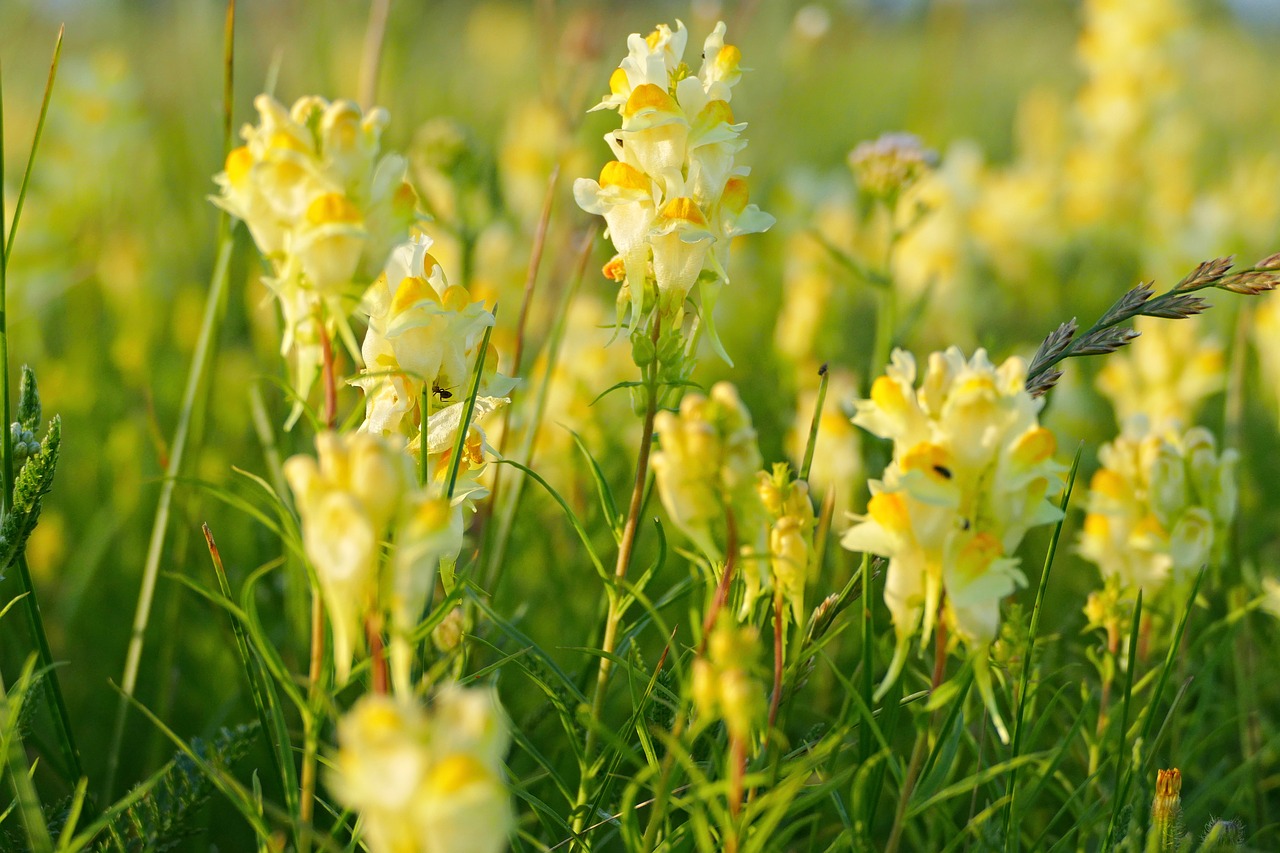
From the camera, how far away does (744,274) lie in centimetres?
417

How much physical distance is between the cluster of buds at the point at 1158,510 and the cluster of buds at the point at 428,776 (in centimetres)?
97

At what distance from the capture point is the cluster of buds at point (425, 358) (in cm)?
110

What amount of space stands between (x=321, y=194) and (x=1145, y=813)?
3.68ft

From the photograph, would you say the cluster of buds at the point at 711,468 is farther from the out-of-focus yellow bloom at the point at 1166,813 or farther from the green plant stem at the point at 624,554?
the out-of-focus yellow bloom at the point at 1166,813

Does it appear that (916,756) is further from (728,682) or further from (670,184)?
(670,184)

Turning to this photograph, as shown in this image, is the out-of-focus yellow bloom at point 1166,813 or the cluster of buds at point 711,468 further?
the out-of-focus yellow bloom at point 1166,813

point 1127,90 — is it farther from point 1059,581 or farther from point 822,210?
point 1059,581

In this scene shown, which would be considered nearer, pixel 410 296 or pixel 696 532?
pixel 696 532

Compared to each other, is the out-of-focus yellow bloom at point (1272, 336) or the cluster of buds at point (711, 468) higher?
the out-of-focus yellow bloom at point (1272, 336)

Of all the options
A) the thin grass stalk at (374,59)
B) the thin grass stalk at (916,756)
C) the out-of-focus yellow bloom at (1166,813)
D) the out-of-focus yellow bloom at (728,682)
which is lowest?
the out-of-focus yellow bloom at (1166,813)

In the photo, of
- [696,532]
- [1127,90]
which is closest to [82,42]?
[1127,90]

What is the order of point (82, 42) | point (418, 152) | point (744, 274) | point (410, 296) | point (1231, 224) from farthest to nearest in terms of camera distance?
1. point (82, 42)
2. point (744, 274)
3. point (1231, 224)
4. point (418, 152)
5. point (410, 296)

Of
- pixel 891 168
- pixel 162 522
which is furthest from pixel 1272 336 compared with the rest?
pixel 162 522

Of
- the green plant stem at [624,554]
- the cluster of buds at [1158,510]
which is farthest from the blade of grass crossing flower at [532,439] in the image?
the cluster of buds at [1158,510]
